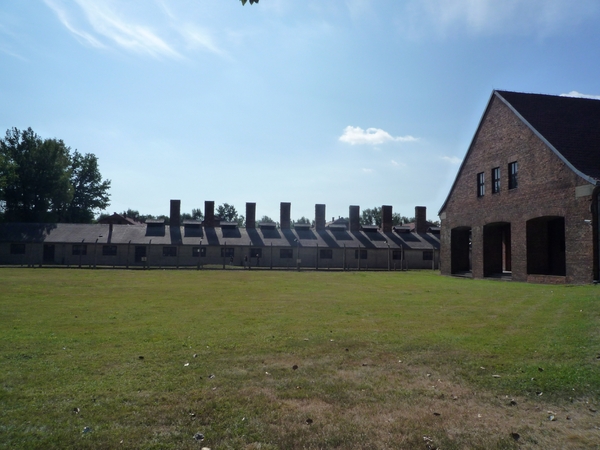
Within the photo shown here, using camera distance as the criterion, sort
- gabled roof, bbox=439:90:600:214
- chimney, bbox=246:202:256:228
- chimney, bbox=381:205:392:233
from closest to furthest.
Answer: gabled roof, bbox=439:90:600:214
chimney, bbox=246:202:256:228
chimney, bbox=381:205:392:233

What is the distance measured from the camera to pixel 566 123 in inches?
975

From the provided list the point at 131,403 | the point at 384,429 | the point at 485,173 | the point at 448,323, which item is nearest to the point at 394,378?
the point at 384,429

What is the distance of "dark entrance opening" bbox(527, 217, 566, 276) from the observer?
24.4 m

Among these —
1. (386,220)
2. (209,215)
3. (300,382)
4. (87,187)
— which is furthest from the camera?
(87,187)

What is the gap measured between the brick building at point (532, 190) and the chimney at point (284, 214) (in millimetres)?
26913

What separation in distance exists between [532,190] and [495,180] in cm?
409

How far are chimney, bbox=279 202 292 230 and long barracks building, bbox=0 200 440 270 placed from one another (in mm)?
124

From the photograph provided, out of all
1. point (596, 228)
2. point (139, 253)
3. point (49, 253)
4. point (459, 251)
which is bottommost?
point (49, 253)

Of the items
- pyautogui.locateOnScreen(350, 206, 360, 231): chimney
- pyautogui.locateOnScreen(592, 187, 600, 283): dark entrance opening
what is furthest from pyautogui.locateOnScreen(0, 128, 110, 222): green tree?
pyautogui.locateOnScreen(592, 187, 600, 283): dark entrance opening

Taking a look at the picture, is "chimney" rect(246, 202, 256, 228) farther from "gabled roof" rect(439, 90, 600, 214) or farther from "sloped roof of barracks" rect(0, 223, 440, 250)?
"gabled roof" rect(439, 90, 600, 214)

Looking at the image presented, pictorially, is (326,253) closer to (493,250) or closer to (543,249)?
(493,250)

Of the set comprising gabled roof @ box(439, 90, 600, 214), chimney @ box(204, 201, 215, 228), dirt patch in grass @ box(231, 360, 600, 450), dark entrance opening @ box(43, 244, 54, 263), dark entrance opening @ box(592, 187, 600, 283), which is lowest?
dirt patch in grass @ box(231, 360, 600, 450)

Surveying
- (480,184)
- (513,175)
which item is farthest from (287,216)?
(513,175)

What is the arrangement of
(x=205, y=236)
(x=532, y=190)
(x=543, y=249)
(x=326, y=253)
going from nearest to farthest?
(x=532, y=190), (x=543, y=249), (x=205, y=236), (x=326, y=253)
